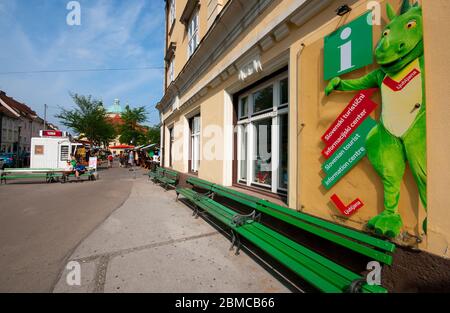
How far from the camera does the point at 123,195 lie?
9102mm

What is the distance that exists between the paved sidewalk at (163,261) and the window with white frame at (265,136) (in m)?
1.59

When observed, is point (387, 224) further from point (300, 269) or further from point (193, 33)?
point (193, 33)

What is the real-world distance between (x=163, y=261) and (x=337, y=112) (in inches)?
127

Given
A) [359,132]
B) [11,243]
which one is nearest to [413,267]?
[359,132]

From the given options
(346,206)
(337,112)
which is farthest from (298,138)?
(346,206)

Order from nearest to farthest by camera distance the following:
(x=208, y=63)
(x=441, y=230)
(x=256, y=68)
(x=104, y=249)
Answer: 1. (x=441, y=230)
2. (x=104, y=249)
3. (x=256, y=68)
4. (x=208, y=63)

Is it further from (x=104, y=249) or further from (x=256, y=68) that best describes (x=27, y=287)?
(x=256, y=68)

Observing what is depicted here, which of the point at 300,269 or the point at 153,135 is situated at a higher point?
the point at 153,135

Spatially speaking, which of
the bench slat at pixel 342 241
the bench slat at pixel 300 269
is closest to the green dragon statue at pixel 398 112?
the bench slat at pixel 342 241

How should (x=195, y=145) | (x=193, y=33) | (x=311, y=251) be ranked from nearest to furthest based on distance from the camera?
(x=311, y=251) < (x=193, y=33) < (x=195, y=145)

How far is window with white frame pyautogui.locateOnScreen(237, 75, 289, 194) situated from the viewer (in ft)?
15.2

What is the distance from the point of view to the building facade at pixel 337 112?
2059 mm

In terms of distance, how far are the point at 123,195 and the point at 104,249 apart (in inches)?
216

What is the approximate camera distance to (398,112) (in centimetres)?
227
